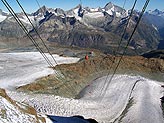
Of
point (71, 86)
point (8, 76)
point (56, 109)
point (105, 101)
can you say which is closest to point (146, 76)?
point (71, 86)

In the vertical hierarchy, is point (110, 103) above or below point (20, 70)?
below

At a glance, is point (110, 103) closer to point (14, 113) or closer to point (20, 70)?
point (20, 70)

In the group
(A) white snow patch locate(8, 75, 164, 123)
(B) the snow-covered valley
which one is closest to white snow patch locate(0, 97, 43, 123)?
(B) the snow-covered valley

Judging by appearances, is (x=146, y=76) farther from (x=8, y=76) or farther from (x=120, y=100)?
(x=8, y=76)

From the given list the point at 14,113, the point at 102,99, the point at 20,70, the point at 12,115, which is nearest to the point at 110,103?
the point at 102,99

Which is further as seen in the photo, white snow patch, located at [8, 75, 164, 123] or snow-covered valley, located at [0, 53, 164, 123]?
snow-covered valley, located at [0, 53, 164, 123]

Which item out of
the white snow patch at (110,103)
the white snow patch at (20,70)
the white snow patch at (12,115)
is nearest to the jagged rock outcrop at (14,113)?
the white snow patch at (12,115)

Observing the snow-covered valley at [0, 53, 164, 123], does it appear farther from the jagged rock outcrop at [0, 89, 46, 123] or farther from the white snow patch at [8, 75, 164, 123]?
the jagged rock outcrop at [0, 89, 46, 123]
